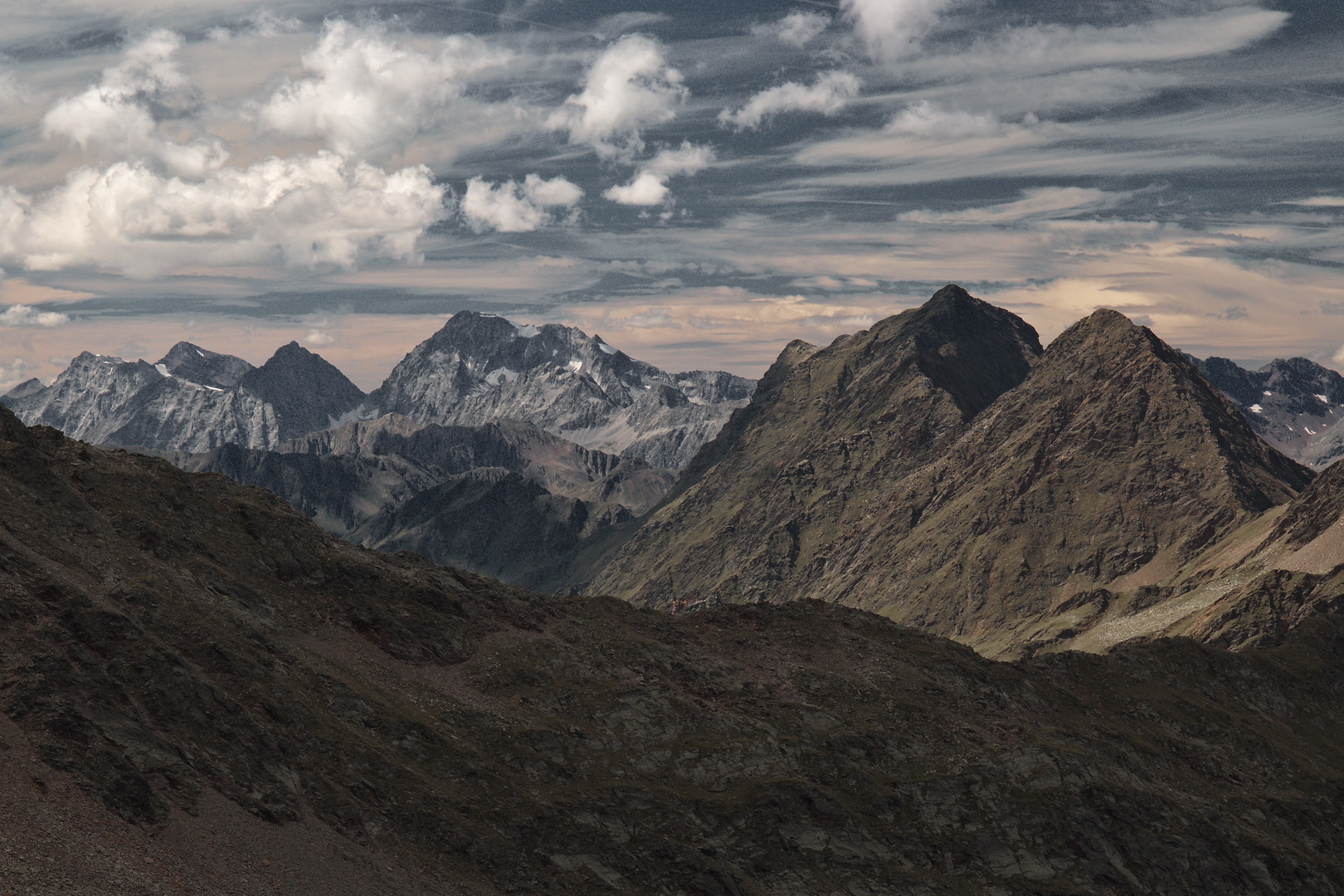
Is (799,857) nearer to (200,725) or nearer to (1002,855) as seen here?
(1002,855)

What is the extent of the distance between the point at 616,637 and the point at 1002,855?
46.4m

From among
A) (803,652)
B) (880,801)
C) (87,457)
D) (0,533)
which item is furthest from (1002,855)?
(87,457)

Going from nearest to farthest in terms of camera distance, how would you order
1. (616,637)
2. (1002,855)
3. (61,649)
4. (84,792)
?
(84,792) < (61,649) < (1002,855) < (616,637)

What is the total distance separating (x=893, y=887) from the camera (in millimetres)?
95500

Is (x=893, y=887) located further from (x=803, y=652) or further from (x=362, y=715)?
(x=362, y=715)

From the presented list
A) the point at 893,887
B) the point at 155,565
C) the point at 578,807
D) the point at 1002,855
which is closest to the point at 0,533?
the point at 155,565

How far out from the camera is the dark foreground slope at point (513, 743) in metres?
72.2

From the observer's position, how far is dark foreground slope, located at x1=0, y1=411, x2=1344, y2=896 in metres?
72.2

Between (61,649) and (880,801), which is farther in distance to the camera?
(880,801)

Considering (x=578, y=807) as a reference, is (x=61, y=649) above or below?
above

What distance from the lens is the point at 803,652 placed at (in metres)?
131

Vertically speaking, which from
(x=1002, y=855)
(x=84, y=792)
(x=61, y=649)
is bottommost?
(x=1002, y=855)

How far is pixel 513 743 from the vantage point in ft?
320

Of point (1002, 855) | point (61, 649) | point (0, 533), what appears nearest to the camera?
point (61, 649)
